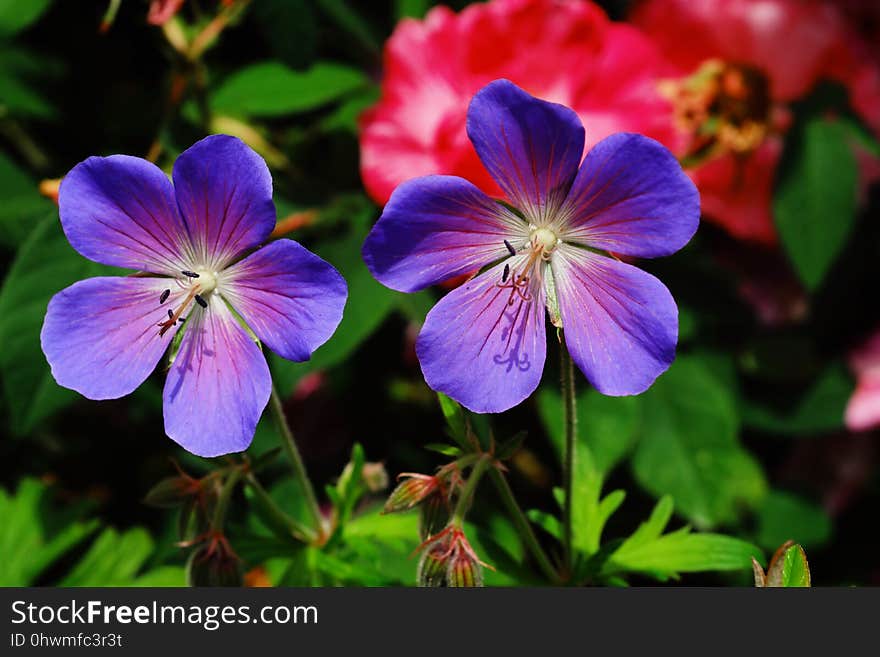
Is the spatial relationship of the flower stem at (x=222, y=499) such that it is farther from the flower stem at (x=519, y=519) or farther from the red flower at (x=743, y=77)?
the red flower at (x=743, y=77)

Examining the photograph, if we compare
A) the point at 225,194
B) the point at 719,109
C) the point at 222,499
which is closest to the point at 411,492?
the point at 222,499

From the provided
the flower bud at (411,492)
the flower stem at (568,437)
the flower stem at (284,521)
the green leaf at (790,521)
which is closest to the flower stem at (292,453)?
the flower stem at (284,521)

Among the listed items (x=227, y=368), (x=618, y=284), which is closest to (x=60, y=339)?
(x=227, y=368)

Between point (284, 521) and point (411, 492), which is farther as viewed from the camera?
point (284, 521)

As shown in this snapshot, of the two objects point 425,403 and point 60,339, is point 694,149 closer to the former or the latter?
point 425,403

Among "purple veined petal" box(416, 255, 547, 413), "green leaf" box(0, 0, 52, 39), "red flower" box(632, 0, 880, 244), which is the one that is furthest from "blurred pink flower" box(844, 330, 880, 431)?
"green leaf" box(0, 0, 52, 39)

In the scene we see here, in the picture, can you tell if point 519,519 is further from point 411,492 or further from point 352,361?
point 352,361
